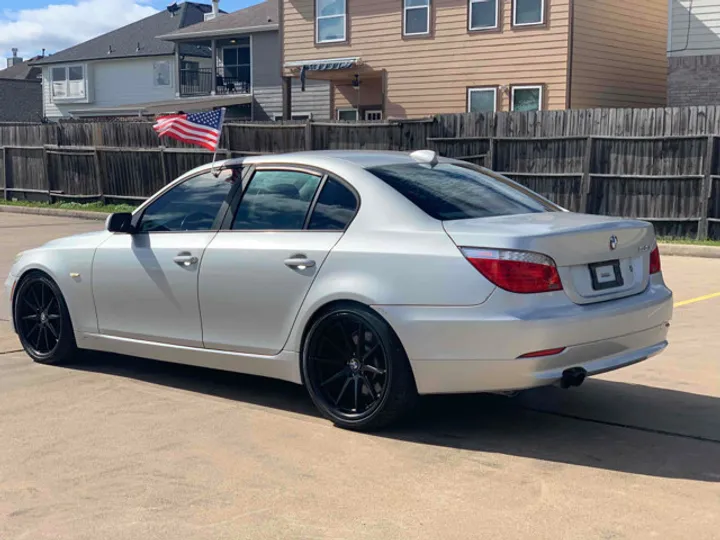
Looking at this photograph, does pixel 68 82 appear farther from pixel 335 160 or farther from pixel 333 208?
pixel 333 208

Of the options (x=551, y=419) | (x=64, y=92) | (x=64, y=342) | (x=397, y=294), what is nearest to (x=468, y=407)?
(x=551, y=419)

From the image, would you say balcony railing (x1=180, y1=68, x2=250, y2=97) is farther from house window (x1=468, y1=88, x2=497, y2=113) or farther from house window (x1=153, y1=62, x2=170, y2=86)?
house window (x1=468, y1=88, x2=497, y2=113)

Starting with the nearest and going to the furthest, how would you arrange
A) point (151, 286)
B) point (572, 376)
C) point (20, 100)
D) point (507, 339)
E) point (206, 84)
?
point (507, 339) < point (572, 376) < point (151, 286) < point (206, 84) < point (20, 100)

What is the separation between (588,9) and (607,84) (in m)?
2.04

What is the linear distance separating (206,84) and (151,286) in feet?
118

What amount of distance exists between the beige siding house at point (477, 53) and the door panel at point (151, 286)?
57.8ft

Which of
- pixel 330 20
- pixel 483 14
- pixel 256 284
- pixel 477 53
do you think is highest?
pixel 330 20

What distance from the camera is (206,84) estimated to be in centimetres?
4056

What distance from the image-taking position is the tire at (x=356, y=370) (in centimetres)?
485

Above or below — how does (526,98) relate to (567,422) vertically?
above

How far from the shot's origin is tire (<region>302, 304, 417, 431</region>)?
4.85 m

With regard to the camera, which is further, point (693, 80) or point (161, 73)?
Result: point (161, 73)

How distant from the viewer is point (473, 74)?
23578mm

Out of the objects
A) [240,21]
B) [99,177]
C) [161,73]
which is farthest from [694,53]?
[161,73]
